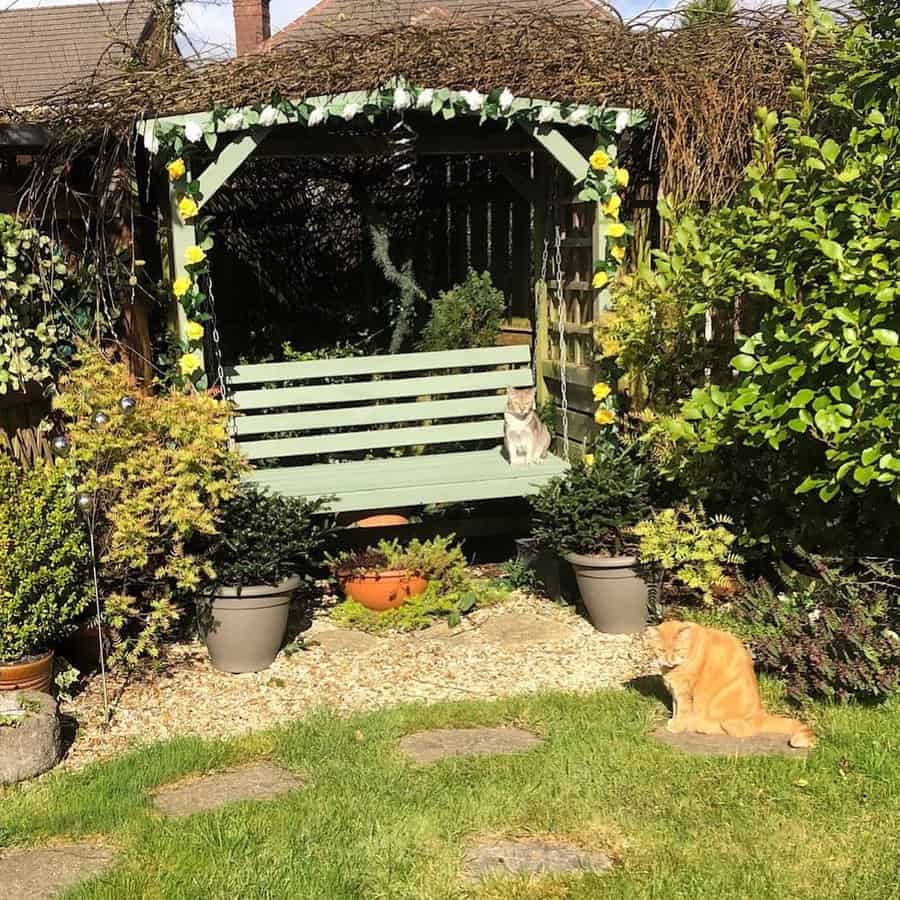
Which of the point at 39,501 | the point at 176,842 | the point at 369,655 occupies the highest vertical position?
the point at 39,501

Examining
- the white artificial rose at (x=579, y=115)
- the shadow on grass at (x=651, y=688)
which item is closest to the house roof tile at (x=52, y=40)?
the white artificial rose at (x=579, y=115)

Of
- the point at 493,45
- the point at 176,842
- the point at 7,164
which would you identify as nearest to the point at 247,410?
the point at 7,164

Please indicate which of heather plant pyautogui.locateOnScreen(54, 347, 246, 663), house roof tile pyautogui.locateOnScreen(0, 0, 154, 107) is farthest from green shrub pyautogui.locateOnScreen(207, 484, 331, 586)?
house roof tile pyautogui.locateOnScreen(0, 0, 154, 107)

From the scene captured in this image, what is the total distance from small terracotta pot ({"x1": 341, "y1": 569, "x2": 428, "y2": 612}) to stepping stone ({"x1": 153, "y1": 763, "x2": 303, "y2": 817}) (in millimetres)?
1689

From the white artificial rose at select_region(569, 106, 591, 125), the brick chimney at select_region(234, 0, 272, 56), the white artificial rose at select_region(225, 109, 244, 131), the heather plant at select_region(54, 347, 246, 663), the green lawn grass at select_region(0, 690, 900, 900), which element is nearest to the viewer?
the green lawn grass at select_region(0, 690, 900, 900)

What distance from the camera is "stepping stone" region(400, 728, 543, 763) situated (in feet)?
12.4

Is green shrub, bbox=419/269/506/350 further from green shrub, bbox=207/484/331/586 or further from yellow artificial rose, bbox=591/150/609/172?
green shrub, bbox=207/484/331/586

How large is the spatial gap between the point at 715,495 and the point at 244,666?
8.05 feet

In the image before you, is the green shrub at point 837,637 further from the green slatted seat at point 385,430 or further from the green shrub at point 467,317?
the green shrub at point 467,317

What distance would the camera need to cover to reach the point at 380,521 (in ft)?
19.4

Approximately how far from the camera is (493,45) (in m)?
5.28

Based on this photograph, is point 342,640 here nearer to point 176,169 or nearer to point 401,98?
point 176,169

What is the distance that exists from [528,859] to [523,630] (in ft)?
7.28

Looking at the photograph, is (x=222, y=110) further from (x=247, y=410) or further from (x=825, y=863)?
(x=825, y=863)
